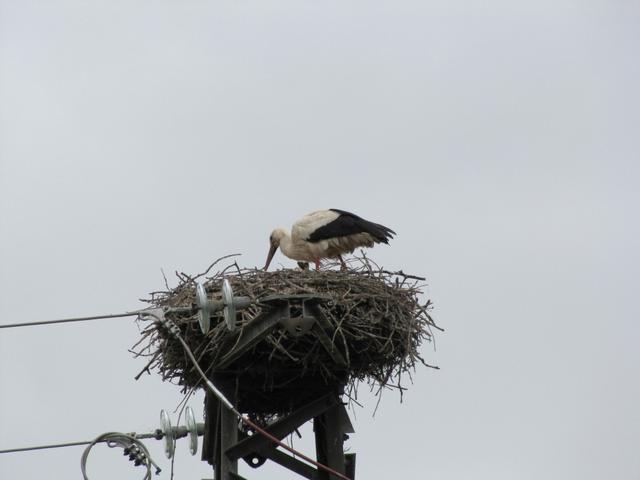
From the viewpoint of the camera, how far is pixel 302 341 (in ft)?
30.6

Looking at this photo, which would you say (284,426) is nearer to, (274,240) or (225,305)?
(225,305)

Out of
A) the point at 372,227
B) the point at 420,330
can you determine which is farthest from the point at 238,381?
the point at 372,227

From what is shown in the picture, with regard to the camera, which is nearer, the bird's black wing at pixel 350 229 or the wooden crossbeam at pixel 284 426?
the wooden crossbeam at pixel 284 426

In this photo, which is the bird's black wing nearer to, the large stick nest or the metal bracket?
the large stick nest

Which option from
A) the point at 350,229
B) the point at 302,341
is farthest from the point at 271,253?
the point at 302,341

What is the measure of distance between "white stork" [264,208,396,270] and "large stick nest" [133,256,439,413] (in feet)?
8.17

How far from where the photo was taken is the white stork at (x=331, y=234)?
13.1 m

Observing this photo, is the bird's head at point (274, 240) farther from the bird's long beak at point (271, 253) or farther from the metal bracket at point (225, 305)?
the metal bracket at point (225, 305)

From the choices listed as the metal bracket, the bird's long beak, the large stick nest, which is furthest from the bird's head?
the metal bracket

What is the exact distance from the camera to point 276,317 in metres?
8.52

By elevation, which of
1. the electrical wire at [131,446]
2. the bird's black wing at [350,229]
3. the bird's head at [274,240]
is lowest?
the electrical wire at [131,446]

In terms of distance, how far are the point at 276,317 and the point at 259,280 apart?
1.85 m

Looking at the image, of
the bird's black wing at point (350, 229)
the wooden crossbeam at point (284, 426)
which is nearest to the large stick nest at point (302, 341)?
the wooden crossbeam at point (284, 426)

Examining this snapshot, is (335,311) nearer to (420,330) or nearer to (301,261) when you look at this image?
(420,330)
